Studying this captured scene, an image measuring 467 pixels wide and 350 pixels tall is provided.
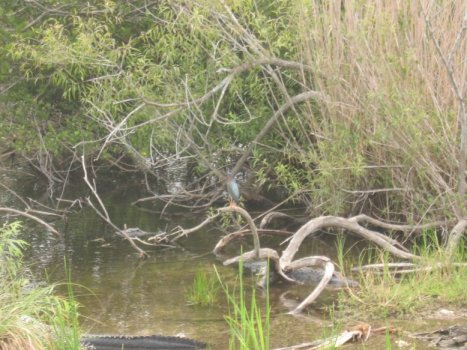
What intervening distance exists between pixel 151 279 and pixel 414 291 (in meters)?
2.77

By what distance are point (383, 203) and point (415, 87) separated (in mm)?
1842

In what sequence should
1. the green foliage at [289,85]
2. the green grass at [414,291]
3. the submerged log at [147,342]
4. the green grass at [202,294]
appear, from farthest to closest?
the green foliage at [289,85]
the green grass at [202,294]
the green grass at [414,291]
the submerged log at [147,342]

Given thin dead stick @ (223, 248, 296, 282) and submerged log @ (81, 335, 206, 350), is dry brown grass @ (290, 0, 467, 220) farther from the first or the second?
submerged log @ (81, 335, 206, 350)

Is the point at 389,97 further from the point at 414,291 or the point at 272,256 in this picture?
the point at 414,291

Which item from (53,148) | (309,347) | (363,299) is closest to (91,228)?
(53,148)

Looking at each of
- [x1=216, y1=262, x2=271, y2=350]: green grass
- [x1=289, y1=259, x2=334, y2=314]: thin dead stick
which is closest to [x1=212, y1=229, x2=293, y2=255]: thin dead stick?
[x1=289, y1=259, x2=334, y2=314]: thin dead stick

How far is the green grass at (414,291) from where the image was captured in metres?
6.55

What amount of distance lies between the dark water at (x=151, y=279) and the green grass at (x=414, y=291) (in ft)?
1.05

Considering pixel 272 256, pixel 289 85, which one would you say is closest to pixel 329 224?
pixel 272 256

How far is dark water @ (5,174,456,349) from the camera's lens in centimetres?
666

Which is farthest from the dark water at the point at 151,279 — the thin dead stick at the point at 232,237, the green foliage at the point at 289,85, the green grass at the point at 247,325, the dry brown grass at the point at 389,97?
the dry brown grass at the point at 389,97

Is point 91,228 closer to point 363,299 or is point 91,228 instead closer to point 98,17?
point 98,17

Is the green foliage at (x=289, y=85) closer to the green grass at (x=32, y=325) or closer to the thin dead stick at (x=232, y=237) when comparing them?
the thin dead stick at (x=232, y=237)

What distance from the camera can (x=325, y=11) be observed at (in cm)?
867
